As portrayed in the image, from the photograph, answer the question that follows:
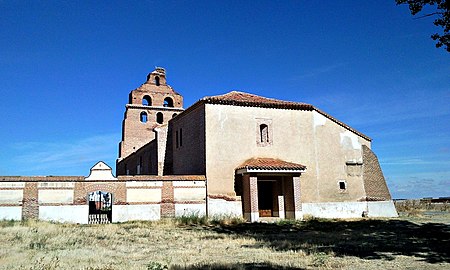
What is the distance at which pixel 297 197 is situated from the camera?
74.9 feet

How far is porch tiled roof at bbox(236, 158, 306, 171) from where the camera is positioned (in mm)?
21688

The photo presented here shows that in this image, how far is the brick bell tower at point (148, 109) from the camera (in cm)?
3656

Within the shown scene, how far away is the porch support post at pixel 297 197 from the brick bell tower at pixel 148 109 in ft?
58.1

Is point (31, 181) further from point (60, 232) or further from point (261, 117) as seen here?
point (261, 117)

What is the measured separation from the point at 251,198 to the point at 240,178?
164cm

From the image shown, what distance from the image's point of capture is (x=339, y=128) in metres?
26.2

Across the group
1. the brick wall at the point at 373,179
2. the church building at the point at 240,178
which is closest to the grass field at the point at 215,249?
the church building at the point at 240,178

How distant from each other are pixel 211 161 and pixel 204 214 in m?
3.05

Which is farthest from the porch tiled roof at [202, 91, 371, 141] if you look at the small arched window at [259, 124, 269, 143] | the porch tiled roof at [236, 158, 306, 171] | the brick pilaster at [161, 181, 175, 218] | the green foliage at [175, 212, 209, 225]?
the green foliage at [175, 212, 209, 225]

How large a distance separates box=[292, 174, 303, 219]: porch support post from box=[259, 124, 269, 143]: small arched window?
9.84ft

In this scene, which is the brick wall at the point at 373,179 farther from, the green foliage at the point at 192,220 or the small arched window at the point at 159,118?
the small arched window at the point at 159,118

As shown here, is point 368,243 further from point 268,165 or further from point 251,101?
point 251,101

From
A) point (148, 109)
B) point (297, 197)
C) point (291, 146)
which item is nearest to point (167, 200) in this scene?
point (297, 197)

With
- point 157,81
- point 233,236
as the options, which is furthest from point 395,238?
point 157,81
